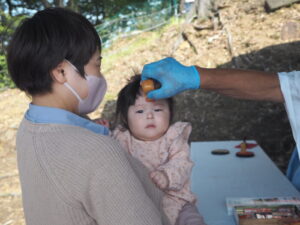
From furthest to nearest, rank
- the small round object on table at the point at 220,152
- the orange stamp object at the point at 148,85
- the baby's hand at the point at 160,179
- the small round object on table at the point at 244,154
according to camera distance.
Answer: the small round object on table at the point at 220,152 < the small round object on table at the point at 244,154 < the orange stamp object at the point at 148,85 < the baby's hand at the point at 160,179

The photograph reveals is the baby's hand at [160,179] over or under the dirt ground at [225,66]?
over

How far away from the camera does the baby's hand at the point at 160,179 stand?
1.44 meters

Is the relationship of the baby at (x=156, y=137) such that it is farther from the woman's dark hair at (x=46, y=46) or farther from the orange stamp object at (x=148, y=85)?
the woman's dark hair at (x=46, y=46)

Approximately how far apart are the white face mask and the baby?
1.34 feet

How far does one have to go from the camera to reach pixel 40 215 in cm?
106

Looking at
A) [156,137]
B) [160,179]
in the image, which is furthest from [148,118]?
[160,179]

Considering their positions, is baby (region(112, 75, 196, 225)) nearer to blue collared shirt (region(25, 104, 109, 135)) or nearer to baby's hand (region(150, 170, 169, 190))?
baby's hand (region(150, 170, 169, 190))

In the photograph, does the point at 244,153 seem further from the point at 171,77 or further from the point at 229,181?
the point at 171,77

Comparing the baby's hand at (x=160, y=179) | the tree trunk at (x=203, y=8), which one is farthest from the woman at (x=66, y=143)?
the tree trunk at (x=203, y=8)

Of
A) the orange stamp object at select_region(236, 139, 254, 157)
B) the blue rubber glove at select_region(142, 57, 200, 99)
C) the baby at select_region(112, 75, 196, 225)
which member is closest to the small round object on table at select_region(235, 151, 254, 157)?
the orange stamp object at select_region(236, 139, 254, 157)

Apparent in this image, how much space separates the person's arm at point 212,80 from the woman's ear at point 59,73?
1.67 feet

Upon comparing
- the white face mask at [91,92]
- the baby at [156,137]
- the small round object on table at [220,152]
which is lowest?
the small round object on table at [220,152]

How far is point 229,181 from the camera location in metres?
2.24

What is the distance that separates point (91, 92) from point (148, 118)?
1.78ft
